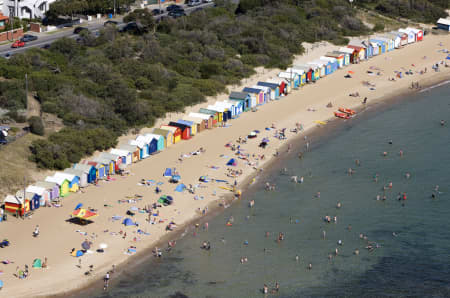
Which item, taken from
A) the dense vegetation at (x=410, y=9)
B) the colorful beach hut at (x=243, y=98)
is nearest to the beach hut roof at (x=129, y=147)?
the colorful beach hut at (x=243, y=98)

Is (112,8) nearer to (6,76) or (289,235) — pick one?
(6,76)

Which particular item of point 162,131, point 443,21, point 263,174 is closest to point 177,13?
point 443,21

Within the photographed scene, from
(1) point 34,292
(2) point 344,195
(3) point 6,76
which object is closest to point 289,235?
(2) point 344,195

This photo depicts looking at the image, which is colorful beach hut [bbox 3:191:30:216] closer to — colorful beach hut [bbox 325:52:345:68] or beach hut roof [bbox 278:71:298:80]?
beach hut roof [bbox 278:71:298:80]

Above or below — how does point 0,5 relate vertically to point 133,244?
above

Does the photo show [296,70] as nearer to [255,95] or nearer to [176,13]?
[255,95]
